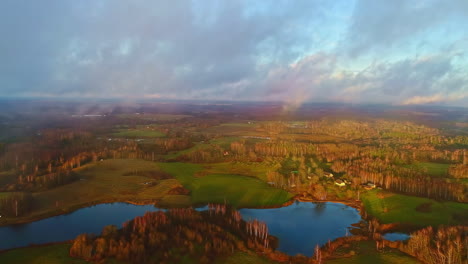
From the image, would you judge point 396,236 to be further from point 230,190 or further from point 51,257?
point 51,257

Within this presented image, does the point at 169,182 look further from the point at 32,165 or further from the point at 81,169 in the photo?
the point at 32,165

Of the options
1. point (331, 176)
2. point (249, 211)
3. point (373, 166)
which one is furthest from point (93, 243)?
point (373, 166)

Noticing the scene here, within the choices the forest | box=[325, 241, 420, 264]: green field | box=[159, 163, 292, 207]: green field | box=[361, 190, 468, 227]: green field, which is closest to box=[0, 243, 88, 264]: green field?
the forest

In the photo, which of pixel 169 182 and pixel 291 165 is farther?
pixel 291 165

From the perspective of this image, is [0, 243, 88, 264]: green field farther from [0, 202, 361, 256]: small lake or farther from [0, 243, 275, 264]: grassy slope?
[0, 202, 361, 256]: small lake

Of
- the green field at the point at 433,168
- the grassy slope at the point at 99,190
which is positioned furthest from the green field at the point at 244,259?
the green field at the point at 433,168

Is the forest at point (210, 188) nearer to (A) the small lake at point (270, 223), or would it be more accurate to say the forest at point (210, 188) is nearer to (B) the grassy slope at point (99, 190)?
(B) the grassy slope at point (99, 190)
